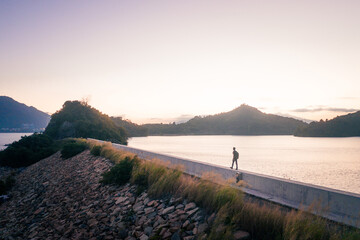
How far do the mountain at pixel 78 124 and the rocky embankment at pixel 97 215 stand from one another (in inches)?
2334

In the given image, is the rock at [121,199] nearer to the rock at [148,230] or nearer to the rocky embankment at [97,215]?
the rocky embankment at [97,215]

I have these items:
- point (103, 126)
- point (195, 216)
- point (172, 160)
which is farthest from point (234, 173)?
point (103, 126)

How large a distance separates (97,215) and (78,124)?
236ft

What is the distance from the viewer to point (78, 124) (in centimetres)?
7894

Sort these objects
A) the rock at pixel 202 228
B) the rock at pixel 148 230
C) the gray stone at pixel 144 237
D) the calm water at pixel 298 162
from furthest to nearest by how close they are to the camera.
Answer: the calm water at pixel 298 162
the rock at pixel 148 230
the gray stone at pixel 144 237
the rock at pixel 202 228

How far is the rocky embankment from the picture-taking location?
26.4ft

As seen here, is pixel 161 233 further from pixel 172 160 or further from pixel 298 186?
pixel 172 160

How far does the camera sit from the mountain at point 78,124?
78.1m

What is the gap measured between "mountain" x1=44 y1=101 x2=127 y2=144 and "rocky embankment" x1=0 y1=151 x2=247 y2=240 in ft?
194

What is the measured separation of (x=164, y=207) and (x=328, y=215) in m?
4.97

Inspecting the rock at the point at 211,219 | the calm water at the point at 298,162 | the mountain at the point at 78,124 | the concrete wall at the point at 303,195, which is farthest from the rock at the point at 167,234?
the mountain at the point at 78,124

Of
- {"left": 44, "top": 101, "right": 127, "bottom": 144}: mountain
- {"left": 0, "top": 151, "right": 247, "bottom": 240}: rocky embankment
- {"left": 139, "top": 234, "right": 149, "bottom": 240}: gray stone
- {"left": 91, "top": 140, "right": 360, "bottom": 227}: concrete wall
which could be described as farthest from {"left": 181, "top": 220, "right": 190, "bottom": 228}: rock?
{"left": 44, "top": 101, "right": 127, "bottom": 144}: mountain

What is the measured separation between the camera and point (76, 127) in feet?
257

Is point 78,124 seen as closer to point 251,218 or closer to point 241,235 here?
point 251,218
